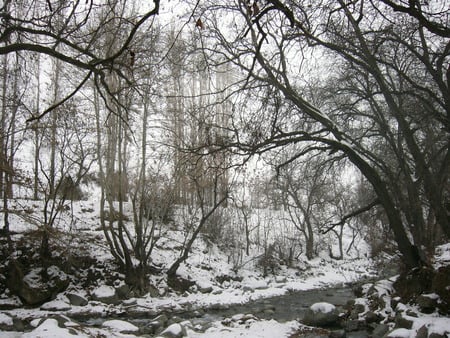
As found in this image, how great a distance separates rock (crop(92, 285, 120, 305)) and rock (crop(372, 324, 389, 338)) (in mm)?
8176

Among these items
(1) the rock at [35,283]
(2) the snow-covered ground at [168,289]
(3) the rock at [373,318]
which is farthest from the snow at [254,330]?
(1) the rock at [35,283]

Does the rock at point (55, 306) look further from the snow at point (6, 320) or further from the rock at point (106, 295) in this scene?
the snow at point (6, 320)

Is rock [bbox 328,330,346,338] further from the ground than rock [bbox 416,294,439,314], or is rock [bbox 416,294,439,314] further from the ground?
rock [bbox 416,294,439,314]

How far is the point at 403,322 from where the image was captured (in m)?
7.15

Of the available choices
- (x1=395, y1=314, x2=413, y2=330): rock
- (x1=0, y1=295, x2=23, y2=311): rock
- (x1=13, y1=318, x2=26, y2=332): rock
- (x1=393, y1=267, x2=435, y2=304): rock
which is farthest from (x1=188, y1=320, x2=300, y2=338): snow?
(x1=0, y1=295, x2=23, y2=311): rock

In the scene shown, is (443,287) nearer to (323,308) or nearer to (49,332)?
(323,308)

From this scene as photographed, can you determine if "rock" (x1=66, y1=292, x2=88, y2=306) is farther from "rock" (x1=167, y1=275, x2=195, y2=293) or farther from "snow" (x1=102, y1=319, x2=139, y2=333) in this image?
"snow" (x1=102, y1=319, x2=139, y2=333)

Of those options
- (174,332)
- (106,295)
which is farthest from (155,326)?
(106,295)

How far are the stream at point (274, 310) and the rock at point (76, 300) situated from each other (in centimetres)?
160

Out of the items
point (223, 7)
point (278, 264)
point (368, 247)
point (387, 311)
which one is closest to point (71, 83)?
point (223, 7)

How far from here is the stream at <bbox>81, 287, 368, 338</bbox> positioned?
10.2 m

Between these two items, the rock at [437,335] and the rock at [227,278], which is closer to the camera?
the rock at [437,335]

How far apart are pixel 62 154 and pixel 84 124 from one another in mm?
1355

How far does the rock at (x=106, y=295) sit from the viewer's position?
1200cm
